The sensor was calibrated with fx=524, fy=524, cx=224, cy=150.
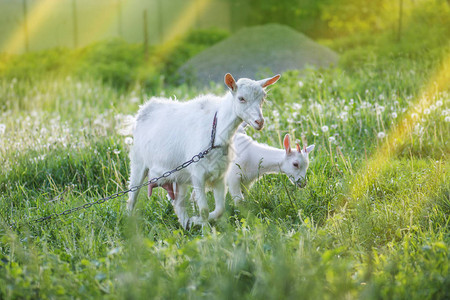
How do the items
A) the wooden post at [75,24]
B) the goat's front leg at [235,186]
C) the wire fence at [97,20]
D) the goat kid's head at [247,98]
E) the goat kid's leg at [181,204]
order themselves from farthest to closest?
the wooden post at [75,24], the wire fence at [97,20], the goat's front leg at [235,186], the goat kid's leg at [181,204], the goat kid's head at [247,98]

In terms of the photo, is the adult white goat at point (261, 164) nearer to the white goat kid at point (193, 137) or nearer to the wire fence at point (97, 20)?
the white goat kid at point (193, 137)

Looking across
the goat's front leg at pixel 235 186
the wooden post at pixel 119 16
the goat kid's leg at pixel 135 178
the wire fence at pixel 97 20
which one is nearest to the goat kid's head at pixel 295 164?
the goat's front leg at pixel 235 186

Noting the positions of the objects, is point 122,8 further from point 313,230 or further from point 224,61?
point 313,230

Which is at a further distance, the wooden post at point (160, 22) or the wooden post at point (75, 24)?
the wooden post at point (160, 22)

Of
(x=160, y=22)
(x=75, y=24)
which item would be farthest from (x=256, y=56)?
(x=160, y=22)

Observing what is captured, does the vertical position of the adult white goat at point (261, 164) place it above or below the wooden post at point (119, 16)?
below

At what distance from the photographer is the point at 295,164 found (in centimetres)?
533

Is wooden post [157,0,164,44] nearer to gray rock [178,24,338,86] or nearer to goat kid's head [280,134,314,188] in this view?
gray rock [178,24,338,86]

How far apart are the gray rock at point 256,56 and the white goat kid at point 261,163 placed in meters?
7.61

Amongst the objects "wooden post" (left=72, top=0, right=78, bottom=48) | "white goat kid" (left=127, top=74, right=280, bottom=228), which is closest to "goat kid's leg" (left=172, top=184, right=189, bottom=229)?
"white goat kid" (left=127, top=74, right=280, bottom=228)

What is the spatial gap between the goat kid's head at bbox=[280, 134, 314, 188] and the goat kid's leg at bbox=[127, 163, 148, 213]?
144cm

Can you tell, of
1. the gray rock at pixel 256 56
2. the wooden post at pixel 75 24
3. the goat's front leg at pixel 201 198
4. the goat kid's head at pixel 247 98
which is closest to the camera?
the goat kid's head at pixel 247 98

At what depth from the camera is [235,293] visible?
9.91 feet

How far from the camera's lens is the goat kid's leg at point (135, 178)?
17.2 feet
